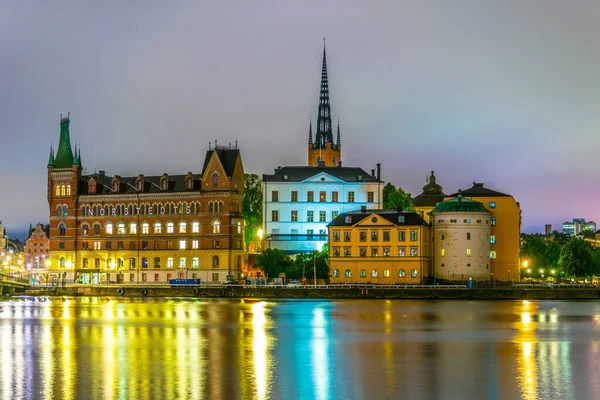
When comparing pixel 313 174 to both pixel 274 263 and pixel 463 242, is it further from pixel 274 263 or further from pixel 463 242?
pixel 463 242

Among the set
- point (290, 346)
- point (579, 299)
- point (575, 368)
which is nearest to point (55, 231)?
point (579, 299)

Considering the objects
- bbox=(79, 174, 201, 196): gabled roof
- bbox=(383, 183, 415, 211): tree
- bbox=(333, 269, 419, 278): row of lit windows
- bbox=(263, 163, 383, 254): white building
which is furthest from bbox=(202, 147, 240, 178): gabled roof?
bbox=(383, 183, 415, 211): tree

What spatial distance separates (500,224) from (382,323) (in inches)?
2249

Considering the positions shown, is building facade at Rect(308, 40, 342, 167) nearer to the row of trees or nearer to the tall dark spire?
the tall dark spire

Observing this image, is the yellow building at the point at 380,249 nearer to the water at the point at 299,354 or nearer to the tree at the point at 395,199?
the tree at the point at 395,199

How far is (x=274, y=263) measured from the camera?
380ft

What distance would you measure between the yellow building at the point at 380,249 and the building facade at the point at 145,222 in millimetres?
14300

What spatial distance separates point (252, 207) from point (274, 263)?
18852mm

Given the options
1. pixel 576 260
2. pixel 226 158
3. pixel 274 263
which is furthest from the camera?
pixel 576 260

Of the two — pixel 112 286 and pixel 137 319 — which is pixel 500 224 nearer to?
pixel 112 286

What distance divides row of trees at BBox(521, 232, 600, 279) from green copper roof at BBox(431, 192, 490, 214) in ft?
77.2


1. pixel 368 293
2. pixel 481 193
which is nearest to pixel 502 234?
pixel 481 193

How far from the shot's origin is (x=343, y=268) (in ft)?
365

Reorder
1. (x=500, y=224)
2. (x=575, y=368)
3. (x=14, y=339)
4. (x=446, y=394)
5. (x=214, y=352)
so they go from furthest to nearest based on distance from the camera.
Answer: (x=500, y=224) < (x=14, y=339) < (x=214, y=352) < (x=575, y=368) < (x=446, y=394)
